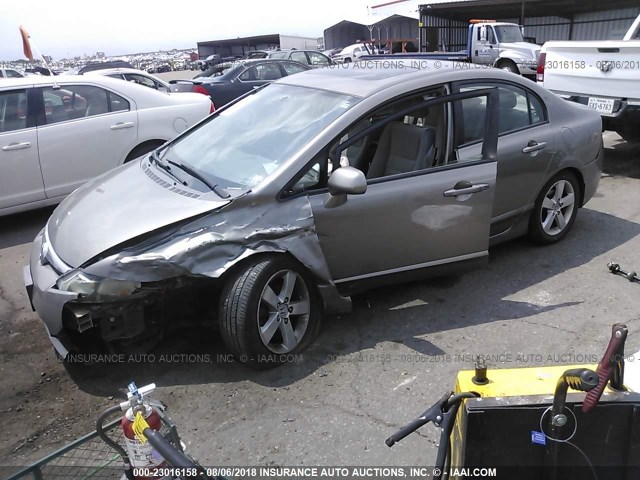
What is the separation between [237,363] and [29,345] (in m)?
1.40

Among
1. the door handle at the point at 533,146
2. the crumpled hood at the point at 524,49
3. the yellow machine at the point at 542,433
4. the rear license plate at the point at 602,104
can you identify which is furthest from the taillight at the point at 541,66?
the crumpled hood at the point at 524,49

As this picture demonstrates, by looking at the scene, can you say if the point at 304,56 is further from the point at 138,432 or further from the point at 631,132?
the point at 138,432

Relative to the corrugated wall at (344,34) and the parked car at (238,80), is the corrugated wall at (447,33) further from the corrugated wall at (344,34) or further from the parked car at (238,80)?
the corrugated wall at (344,34)

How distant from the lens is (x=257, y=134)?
3.73 meters

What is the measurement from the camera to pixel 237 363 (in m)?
3.26

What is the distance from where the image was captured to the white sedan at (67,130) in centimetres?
553

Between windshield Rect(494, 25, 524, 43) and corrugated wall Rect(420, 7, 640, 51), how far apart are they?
23.3 feet

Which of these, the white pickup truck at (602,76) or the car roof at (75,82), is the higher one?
the car roof at (75,82)

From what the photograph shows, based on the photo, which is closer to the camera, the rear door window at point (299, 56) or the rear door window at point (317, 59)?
the rear door window at point (299, 56)

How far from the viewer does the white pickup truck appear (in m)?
6.40

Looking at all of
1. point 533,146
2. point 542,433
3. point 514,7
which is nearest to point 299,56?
point 533,146

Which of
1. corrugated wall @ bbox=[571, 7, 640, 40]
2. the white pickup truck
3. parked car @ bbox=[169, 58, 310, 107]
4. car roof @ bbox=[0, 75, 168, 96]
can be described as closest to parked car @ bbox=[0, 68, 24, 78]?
parked car @ bbox=[169, 58, 310, 107]

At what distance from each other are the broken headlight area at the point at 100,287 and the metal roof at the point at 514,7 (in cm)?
2432

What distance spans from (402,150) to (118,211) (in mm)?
1966
